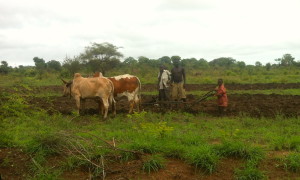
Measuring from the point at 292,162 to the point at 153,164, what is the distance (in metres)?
2.25

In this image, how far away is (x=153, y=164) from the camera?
527 centimetres

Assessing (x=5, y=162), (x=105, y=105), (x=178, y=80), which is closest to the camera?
(x=5, y=162)

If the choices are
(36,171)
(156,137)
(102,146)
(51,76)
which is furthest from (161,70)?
(51,76)

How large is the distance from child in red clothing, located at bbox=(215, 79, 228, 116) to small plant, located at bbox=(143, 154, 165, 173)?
5108 millimetres

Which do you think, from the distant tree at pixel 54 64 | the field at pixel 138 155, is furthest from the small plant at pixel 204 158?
the distant tree at pixel 54 64

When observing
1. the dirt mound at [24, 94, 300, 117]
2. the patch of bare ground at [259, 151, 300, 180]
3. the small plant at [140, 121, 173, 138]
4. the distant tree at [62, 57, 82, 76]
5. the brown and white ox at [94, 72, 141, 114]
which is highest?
the distant tree at [62, 57, 82, 76]

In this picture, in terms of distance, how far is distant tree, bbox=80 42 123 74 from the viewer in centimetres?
3062

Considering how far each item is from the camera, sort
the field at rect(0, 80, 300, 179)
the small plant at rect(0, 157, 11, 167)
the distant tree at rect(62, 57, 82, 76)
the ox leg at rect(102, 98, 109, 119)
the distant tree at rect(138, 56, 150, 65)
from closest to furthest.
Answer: the field at rect(0, 80, 300, 179) → the small plant at rect(0, 157, 11, 167) → the ox leg at rect(102, 98, 109, 119) → the distant tree at rect(62, 57, 82, 76) → the distant tree at rect(138, 56, 150, 65)

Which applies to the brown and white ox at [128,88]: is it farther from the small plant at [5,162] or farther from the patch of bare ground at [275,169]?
the patch of bare ground at [275,169]

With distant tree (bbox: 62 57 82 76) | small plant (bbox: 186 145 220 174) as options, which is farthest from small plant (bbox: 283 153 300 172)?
distant tree (bbox: 62 57 82 76)

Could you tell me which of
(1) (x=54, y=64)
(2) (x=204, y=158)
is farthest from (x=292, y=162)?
(1) (x=54, y=64)

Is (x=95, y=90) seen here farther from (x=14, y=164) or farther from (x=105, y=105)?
(x=14, y=164)

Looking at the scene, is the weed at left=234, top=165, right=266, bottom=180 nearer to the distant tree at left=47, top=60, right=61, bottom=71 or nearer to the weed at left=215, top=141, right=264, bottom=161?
the weed at left=215, top=141, right=264, bottom=161

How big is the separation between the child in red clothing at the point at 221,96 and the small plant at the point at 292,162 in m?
4.73
